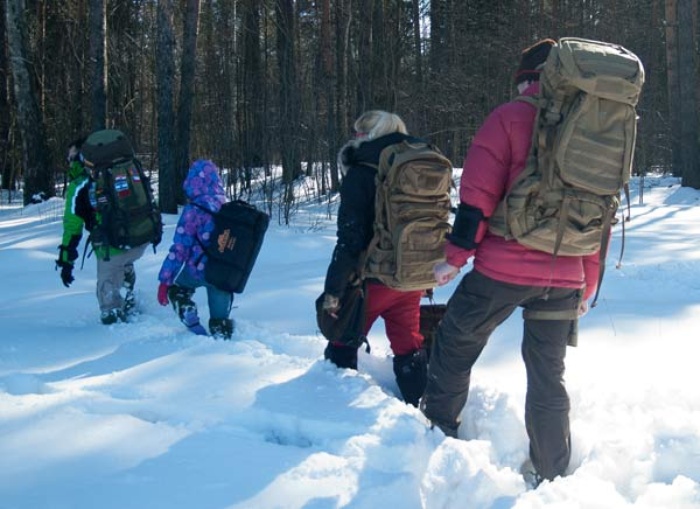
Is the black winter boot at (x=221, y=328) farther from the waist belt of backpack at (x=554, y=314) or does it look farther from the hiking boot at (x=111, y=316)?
the waist belt of backpack at (x=554, y=314)

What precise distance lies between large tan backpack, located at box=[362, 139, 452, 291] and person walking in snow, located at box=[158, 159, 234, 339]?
1.44m

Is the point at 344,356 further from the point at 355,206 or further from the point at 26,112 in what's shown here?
the point at 26,112

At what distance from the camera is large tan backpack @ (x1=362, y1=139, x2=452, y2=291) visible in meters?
3.27

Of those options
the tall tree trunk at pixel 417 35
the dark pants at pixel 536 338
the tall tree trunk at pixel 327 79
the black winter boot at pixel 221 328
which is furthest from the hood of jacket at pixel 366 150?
the tall tree trunk at pixel 417 35

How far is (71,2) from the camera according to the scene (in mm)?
19344

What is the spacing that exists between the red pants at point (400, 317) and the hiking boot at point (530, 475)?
0.92 metres

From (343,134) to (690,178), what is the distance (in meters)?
9.01

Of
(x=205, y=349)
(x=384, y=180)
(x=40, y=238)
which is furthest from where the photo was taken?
(x=40, y=238)

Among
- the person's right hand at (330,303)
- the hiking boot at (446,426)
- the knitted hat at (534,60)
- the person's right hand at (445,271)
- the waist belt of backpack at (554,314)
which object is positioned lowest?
the hiking boot at (446,426)

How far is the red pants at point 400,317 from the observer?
12.0 feet

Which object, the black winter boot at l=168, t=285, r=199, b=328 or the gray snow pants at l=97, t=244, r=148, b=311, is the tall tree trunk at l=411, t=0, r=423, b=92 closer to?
the gray snow pants at l=97, t=244, r=148, b=311

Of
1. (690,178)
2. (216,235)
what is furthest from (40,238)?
(690,178)

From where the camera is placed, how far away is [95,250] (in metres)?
4.73

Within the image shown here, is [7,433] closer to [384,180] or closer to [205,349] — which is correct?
[205,349]
